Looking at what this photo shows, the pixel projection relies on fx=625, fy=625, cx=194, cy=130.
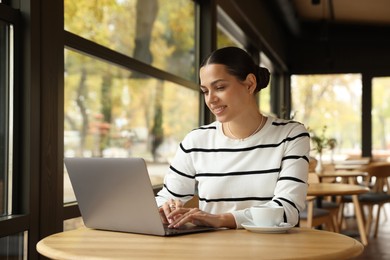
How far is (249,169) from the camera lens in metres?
2.13

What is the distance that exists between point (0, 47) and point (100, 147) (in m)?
2.63

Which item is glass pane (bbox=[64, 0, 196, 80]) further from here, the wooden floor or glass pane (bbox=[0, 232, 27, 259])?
the wooden floor

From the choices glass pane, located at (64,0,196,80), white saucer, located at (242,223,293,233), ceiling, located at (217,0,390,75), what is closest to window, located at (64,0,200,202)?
glass pane, located at (64,0,196,80)

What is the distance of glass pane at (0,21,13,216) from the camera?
8.55 feet

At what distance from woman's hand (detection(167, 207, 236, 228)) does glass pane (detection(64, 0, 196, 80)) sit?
6.41 feet

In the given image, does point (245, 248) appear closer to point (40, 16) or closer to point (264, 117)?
point (264, 117)

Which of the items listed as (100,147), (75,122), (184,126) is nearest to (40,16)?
(75,122)

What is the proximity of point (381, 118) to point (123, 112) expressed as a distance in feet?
23.5

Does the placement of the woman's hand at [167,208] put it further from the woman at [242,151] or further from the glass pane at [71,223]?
the glass pane at [71,223]

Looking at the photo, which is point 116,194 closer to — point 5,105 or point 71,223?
point 5,105

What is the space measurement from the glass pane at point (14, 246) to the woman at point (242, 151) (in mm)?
771

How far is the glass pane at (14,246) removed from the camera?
2574 millimetres

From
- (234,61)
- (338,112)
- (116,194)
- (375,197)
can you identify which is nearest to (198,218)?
(116,194)

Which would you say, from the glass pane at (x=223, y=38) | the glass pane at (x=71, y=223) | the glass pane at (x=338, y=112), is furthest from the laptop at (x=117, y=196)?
the glass pane at (x=338, y=112)
